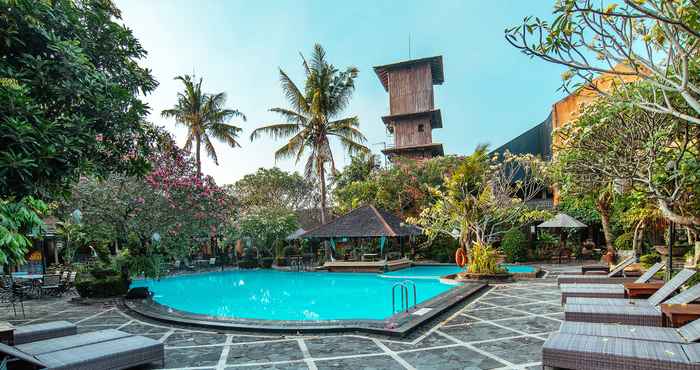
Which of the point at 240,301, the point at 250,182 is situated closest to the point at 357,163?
the point at 250,182

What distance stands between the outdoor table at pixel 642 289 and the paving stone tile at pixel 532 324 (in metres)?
1.51

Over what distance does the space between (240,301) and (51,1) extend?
10121 mm

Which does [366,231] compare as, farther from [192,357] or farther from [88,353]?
[88,353]

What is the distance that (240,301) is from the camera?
13.3 metres

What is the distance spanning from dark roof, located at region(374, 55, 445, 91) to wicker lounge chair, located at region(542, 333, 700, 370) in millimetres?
32225

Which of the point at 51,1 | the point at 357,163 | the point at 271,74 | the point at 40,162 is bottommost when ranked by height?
the point at 40,162

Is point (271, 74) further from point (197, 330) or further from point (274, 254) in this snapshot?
point (197, 330)

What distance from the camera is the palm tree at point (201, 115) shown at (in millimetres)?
23969

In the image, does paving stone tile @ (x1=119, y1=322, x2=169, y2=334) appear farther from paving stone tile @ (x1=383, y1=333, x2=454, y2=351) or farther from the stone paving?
paving stone tile @ (x1=383, y1=333, x2=454, y2=351)

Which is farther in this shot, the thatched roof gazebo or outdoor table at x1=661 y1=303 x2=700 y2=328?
the thatched roof gazebo

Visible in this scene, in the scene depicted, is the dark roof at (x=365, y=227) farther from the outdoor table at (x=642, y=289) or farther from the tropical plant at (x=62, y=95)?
the tropical plant at (x=62, y=95)

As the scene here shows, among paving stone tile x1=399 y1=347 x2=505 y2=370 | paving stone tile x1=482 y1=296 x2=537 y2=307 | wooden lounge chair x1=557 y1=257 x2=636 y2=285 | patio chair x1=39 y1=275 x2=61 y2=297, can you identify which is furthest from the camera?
patio chair x1=39 y1=275 x2=61 y2=297

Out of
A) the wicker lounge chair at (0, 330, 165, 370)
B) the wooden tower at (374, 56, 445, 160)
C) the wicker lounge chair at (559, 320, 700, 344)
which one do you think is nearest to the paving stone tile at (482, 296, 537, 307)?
the wicker lounge chair at (559, 320, 700, 344)

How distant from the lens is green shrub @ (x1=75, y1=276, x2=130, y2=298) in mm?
11695
